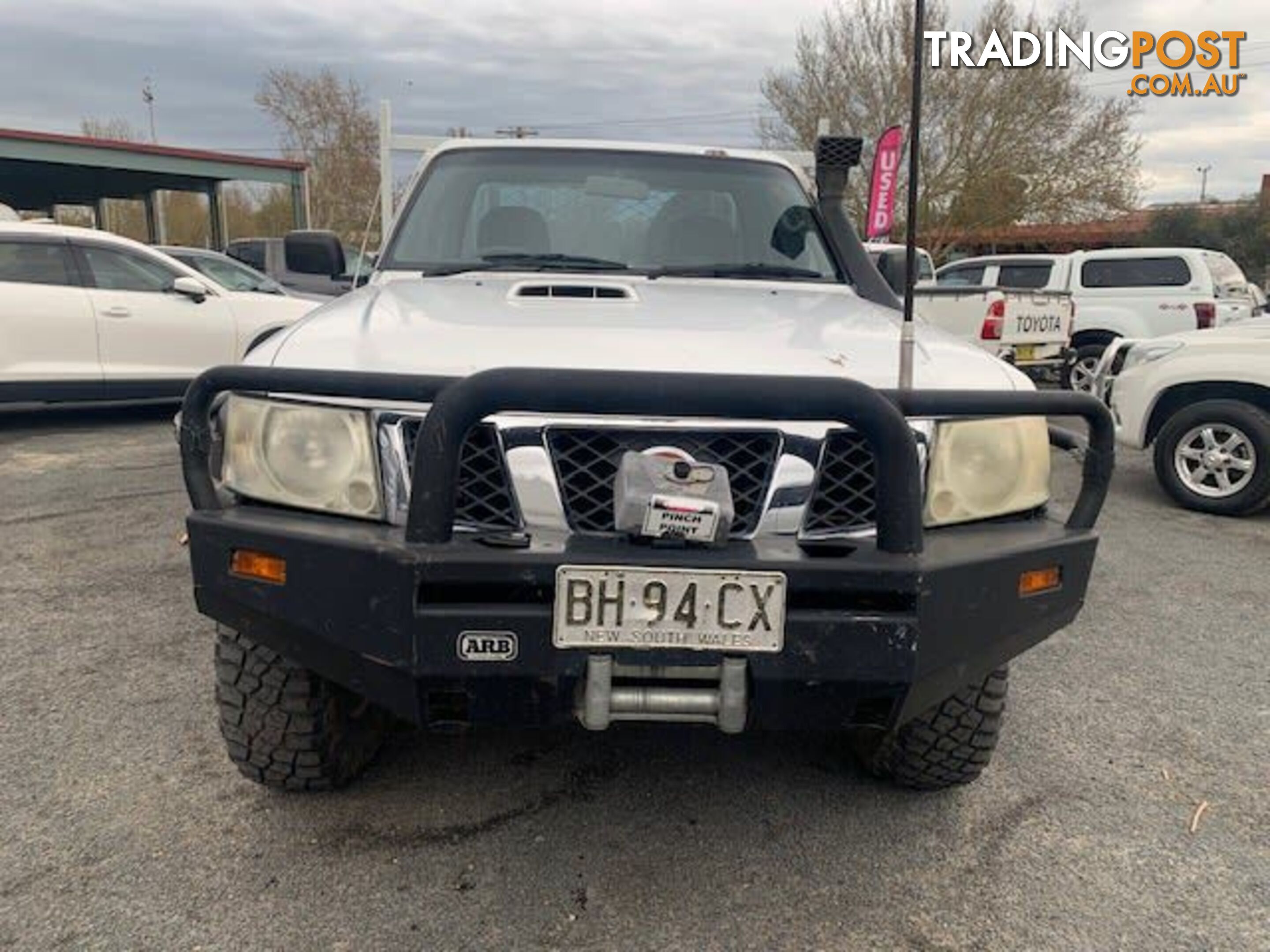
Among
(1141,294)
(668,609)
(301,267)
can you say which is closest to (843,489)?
(668,609)

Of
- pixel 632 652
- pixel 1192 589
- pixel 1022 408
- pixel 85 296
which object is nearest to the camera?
pixel 632 652

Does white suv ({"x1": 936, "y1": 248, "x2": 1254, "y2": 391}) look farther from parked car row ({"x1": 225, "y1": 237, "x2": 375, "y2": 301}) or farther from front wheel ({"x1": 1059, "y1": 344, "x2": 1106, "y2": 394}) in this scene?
parked car row ({"x1": 225, "y1": 237, "x2": 375, "y2": 301})

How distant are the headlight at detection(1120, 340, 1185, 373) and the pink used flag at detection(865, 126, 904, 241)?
128 inches

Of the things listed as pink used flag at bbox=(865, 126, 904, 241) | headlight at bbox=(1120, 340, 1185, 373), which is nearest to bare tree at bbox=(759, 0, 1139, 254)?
pink used flag at bbox=(865, 126, 904, 241)

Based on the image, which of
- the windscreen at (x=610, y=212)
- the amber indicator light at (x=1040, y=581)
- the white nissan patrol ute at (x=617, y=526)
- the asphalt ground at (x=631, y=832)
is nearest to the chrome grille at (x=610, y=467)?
the white nissan patrol ute at (x=617, y=526)

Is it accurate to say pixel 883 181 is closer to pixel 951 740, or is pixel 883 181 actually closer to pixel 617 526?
pixel 951 740

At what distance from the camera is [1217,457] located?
5984 millimetres

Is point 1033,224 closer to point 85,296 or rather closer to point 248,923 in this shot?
point 85,296

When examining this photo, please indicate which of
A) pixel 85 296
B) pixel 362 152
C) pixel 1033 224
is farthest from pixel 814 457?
pixel 362 152

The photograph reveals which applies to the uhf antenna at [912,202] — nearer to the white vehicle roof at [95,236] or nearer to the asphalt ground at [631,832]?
the asphalt ground at [631,832]

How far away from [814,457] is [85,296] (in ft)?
25.9

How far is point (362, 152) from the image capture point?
3394 cm

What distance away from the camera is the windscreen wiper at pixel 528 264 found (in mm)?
3080

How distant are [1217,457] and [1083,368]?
5228mm
